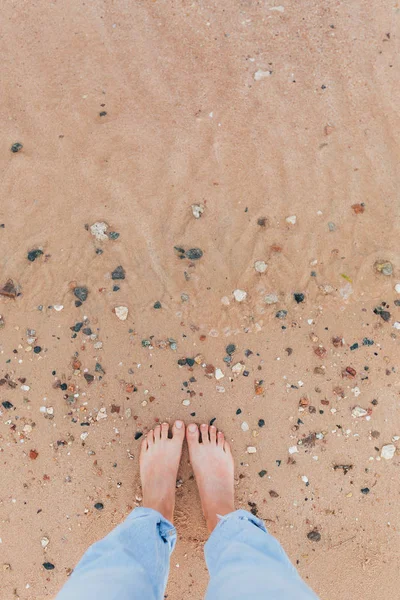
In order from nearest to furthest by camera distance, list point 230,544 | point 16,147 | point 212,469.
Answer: point 230,544, point 212,469, point 16,147

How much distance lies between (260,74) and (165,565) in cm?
265

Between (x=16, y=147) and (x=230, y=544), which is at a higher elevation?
(x=16, y=147)

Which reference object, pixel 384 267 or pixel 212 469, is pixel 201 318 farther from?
pixel 384 267

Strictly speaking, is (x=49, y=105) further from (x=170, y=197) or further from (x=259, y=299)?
(x=259, y=299)

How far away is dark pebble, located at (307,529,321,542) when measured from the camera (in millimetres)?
2438

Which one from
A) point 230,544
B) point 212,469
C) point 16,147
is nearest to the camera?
point 230,544

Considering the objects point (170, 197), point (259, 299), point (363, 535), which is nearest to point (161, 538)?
point (363, 535)

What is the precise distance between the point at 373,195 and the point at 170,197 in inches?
45.5

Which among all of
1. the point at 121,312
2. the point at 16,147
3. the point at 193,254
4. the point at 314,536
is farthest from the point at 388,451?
the point at 16,147

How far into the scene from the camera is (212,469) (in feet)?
7.83

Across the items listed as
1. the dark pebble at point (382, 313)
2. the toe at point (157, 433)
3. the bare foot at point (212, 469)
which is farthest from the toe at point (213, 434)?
the dark pebble at point (382, 313)

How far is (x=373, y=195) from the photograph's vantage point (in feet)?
8.18

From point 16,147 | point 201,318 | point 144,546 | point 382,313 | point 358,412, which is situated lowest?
point 144,546

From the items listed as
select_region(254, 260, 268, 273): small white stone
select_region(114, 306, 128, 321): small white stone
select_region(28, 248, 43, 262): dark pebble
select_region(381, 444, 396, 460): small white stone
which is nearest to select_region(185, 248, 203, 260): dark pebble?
select_region(254, 260, 268, 273): small white stone
